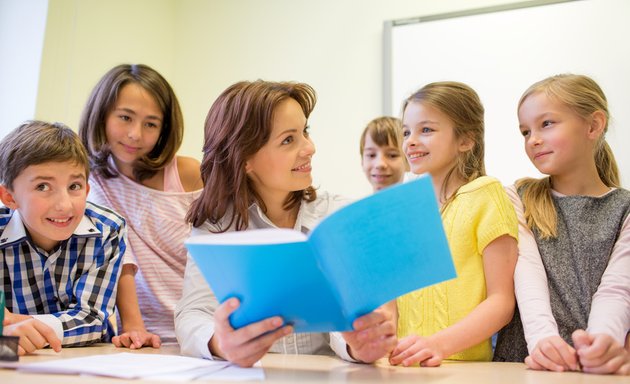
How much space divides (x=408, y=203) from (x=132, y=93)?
1240 millimetres

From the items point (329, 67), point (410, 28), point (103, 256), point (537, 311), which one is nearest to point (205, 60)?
point (329, 67)

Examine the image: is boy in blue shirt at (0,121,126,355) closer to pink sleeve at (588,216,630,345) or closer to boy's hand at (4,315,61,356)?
boy's hand at (4,315,61,356)

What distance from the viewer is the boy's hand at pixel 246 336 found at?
0.84 meters

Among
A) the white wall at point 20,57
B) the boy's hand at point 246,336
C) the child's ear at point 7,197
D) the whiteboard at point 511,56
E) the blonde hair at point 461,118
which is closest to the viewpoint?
the boy's hand at point 246,336

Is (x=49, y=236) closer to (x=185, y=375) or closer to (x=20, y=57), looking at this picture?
(x=185, y=375)

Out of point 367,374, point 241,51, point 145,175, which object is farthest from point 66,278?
point 241,51

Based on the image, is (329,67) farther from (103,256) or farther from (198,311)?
(198,311)

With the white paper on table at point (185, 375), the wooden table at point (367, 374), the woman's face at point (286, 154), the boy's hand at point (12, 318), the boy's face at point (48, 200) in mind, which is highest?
the woman's face at point (286, 154)

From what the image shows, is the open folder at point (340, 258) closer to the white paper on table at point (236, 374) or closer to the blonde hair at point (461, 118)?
the white paper on table at point (236, 374)

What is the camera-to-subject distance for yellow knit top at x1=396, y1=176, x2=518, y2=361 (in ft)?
4.02

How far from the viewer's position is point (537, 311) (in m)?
1.14

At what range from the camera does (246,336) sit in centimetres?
85

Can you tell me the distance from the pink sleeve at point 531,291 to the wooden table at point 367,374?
9cm

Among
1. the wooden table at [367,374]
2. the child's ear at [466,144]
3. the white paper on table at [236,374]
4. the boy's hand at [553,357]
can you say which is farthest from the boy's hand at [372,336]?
the child's ear at [466,144]
